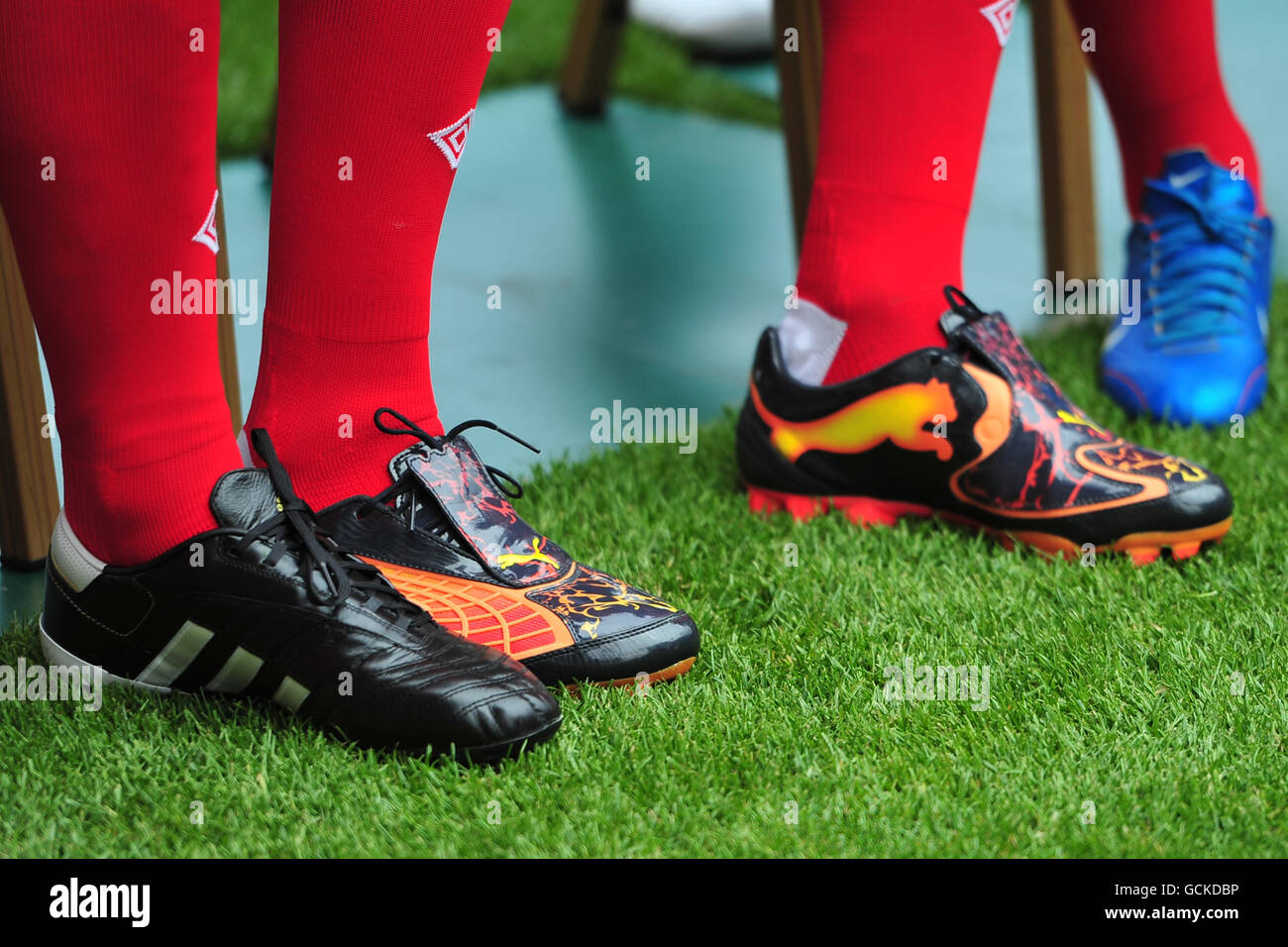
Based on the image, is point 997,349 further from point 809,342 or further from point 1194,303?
point 1194,303

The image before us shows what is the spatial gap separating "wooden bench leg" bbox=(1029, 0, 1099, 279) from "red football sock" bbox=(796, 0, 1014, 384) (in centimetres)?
53

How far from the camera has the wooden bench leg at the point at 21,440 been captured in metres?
1.02

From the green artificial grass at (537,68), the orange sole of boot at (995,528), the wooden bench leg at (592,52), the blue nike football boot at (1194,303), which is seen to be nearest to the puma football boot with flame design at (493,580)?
the orange sole of boot at (995,528)

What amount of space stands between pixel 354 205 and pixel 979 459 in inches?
21.0

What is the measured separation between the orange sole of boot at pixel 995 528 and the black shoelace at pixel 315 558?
0.43 m

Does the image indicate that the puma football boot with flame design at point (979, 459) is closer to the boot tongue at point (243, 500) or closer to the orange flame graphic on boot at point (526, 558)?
the orange flame graphic on boot at point (526, 558)

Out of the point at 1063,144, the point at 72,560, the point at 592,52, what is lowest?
the point at 72,560

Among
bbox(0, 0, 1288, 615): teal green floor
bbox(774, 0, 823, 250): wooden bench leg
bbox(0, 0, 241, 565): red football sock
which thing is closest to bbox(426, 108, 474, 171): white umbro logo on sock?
bbox(0, 0, 241, 565): red football sock

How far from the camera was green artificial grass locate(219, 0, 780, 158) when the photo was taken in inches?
91.7

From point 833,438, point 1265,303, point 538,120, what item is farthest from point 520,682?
point 538,120

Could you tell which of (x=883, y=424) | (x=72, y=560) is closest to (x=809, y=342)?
(x=883, y=424)

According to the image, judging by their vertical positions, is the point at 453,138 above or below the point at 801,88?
below

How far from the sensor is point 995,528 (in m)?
1.09
